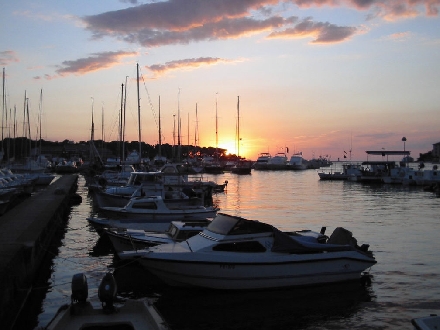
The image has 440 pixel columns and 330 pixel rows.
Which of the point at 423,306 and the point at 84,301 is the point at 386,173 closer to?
the point at 423,306

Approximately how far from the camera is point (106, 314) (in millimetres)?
10875

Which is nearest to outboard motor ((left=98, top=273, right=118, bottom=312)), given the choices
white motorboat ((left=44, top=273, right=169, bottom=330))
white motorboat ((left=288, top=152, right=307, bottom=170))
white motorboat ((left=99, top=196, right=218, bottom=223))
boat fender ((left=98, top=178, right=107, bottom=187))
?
white motorboat ((left=44, top=273, right=169, bottom=330))

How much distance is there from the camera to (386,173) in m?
80.4

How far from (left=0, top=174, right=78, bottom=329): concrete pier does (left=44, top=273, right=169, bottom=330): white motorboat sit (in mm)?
1784

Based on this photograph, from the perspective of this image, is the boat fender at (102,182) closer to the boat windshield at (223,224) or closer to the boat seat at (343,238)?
the boat windshield at (223,224)

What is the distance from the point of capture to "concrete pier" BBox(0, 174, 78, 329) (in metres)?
12.4

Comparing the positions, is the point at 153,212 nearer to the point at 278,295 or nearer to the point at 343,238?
the point at 343,238

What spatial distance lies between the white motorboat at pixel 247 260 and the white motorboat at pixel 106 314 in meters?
3.34

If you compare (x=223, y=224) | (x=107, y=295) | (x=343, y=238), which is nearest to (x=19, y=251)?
(x=107, y=295)

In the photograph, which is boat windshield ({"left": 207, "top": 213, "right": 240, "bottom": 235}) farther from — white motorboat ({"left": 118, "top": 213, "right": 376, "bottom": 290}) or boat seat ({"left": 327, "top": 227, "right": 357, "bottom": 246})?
boat seat ({"left": 327, "top": 227, "right": 357, "bottom": 246})

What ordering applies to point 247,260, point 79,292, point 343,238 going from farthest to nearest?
1. point 343,238
2. point 247,260
3. point 79,292

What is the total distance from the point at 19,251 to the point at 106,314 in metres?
5.14

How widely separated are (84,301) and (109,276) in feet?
2.45

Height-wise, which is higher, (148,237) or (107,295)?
(148,237)
